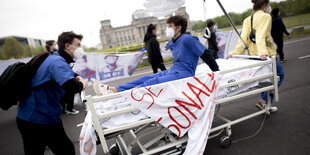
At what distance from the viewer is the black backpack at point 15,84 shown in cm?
184

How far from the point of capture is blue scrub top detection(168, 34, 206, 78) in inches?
105

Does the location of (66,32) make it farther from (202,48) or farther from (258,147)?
(258,147)

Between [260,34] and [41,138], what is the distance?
3448 millimetres

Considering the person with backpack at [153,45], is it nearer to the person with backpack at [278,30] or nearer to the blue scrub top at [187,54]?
the blue scrub top at [187,54]

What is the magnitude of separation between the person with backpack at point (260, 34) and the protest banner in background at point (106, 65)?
218 inches

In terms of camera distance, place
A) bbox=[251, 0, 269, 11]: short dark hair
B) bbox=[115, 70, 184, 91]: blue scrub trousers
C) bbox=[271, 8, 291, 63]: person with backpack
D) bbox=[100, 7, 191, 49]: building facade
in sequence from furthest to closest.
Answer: bbox=[100, 7, 191, 49]: building facade → bbox=[271, 8, 291, 63]: person with backpack → bbox=[251, 0, 269, 11]: short dark hair → bbox=[115, 70, 184, 91]: blue scrub trousers

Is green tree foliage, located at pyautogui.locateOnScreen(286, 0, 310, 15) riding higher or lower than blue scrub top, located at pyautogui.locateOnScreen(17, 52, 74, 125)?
higher

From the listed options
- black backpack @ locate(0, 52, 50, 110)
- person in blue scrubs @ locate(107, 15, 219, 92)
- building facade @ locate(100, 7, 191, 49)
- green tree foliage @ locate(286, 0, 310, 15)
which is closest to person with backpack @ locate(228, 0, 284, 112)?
person in blue scrubs @ locate(107, 15, 219, 92)

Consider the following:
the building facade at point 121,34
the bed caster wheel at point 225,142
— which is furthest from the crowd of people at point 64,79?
the building facade at point 121,34

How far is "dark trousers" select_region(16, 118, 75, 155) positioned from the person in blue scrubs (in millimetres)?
814

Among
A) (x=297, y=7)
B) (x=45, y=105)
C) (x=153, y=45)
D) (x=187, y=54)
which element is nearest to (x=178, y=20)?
(x=187, y=54)

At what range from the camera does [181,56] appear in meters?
2.76

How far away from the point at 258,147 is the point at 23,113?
118 inches

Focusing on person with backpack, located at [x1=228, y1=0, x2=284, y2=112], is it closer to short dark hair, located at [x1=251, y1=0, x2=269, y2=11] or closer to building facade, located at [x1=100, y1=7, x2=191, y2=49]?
short dark hair, located at [x1=251, y1=0, x2=269, y2=11]
